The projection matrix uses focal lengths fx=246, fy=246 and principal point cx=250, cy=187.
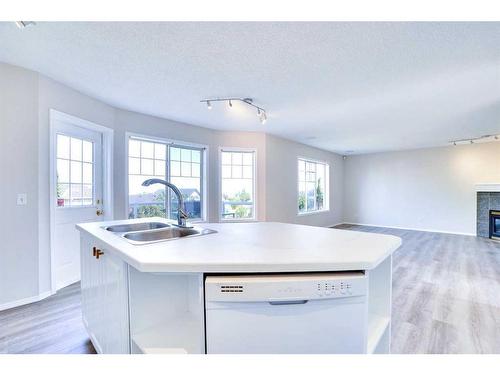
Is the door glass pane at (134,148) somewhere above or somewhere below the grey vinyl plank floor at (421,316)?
above

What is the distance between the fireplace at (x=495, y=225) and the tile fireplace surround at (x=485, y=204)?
0.07 meters

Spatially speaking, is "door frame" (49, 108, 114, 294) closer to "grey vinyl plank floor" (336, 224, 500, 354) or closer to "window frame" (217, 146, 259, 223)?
"window frame" (217, 146, 259, 223)

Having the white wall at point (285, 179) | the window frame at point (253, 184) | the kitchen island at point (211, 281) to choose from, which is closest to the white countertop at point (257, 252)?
the kitchen island at point (211, 281)

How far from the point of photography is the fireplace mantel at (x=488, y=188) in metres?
5.57

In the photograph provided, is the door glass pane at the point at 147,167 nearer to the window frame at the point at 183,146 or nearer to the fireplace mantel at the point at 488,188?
the window frame at the point at 183,146

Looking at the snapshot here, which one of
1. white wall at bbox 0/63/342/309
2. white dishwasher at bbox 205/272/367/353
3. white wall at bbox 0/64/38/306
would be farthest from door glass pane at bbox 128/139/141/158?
white dishwasher at bbox 205/272/367/353

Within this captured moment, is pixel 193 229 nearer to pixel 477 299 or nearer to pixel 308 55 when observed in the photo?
pixel 308 55

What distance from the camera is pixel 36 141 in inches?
102

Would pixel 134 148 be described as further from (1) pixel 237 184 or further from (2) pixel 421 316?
(2) pixel 421 316

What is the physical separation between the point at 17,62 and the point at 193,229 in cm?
248

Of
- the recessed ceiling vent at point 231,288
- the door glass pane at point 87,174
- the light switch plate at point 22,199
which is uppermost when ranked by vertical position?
the door glass pane at point 87,174

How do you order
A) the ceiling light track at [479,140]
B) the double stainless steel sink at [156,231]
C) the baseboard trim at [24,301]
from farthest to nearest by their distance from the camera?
the ceiling light track at [479,140], the baseboard trim at [24,301], the double stainless steel sink at [156,231]

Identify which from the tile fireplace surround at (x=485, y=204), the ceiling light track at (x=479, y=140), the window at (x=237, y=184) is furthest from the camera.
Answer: the tile fireplace surround at (x=485, y=204)

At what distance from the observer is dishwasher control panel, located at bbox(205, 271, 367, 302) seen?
0.93m
